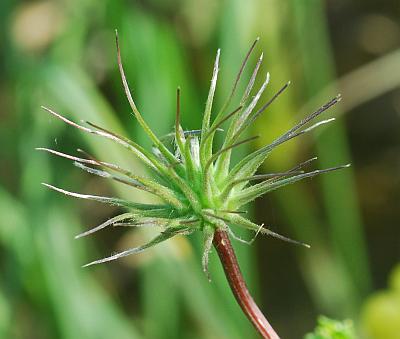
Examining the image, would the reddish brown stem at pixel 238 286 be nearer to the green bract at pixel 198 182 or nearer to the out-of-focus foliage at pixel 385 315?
the green bract at pixel 198 182

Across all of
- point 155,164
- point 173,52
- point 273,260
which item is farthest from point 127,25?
point 155,164

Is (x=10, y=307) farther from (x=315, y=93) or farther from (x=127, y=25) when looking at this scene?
(x=315, y=93)

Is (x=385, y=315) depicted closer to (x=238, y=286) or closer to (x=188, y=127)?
(x=238, y=286)

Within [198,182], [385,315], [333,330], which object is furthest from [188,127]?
[198,182]

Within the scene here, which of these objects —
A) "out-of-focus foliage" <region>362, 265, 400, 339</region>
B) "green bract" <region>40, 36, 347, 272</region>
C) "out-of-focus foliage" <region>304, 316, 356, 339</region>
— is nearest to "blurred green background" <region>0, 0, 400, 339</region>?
"out-of-focus foliage" <region>362, 265, 400, 339</region>

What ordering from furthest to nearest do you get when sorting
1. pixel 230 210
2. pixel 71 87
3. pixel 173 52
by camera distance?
pixel 173 52 < pixel 71 87 < pixel 230 210

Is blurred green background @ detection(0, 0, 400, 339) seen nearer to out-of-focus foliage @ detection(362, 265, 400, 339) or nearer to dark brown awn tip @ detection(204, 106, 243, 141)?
out-of-focus foliage @ detection(362, 265, 400, 339)

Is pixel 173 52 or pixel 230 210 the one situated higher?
pixel 173 52

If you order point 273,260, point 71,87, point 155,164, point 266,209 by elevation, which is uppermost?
point 71,87
